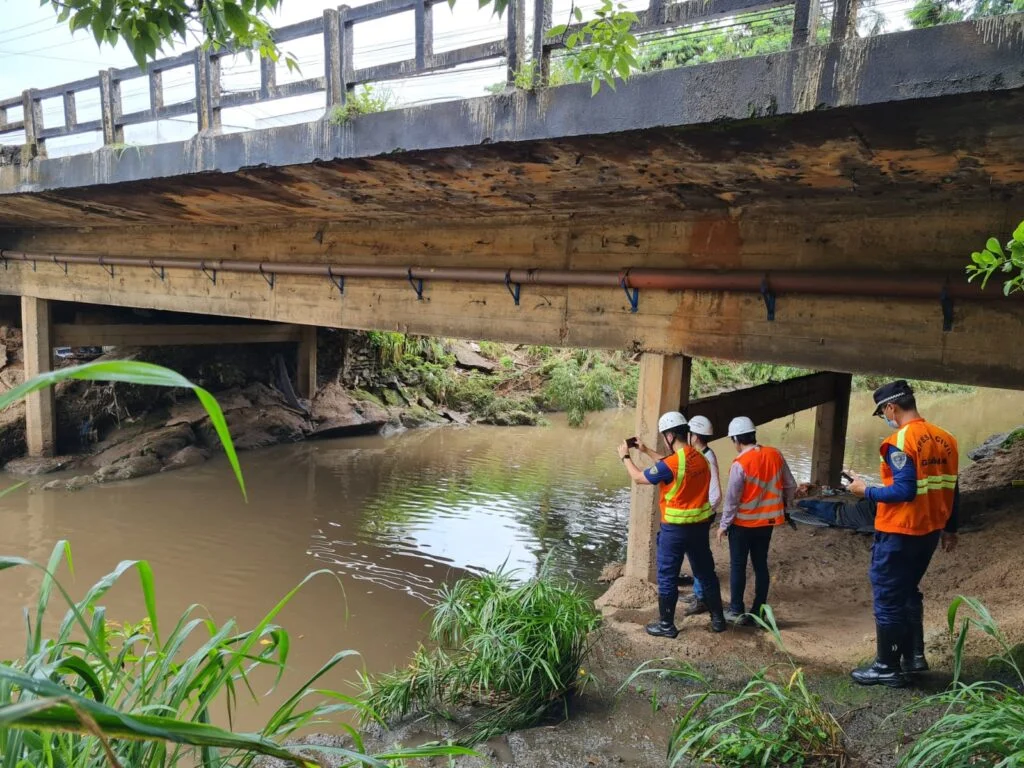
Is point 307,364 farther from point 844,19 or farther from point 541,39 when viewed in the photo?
point 844,19

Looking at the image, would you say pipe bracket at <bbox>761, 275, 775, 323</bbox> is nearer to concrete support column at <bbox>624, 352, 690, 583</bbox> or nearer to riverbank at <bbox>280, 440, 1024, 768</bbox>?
concrete support column at <bbox>624, 352, 690, 583</bbox>

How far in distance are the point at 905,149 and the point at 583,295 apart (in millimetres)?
2624

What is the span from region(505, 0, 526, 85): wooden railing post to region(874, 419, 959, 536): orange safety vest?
2.83 m

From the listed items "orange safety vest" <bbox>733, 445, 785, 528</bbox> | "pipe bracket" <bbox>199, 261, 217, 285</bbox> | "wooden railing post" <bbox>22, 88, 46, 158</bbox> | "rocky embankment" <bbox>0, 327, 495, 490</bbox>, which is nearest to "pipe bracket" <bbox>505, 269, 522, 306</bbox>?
"orange safety vest" <bbox>733, 445, 785, 528</bbox>

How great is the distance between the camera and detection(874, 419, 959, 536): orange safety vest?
3.50 meters

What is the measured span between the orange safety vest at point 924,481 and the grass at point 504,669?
168 cm

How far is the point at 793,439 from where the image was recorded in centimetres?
1425

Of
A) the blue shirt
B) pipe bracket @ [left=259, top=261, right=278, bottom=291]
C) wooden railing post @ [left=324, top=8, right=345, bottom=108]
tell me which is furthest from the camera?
pipe bracket @ [left=259, top=261, right=278, bottom=291]

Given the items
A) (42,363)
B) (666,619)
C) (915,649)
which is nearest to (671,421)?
(666,619)

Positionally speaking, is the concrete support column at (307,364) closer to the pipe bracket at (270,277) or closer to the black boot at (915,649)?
the pipe bracket at (270,277)

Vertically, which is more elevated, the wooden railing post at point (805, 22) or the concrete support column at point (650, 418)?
the wooden railing post at point (805, 22)

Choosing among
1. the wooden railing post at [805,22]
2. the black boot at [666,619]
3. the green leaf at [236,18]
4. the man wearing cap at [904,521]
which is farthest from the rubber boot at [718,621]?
the green leaf at [236,18]

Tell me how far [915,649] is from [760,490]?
48.2 inches

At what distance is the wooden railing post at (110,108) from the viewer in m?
6.14
